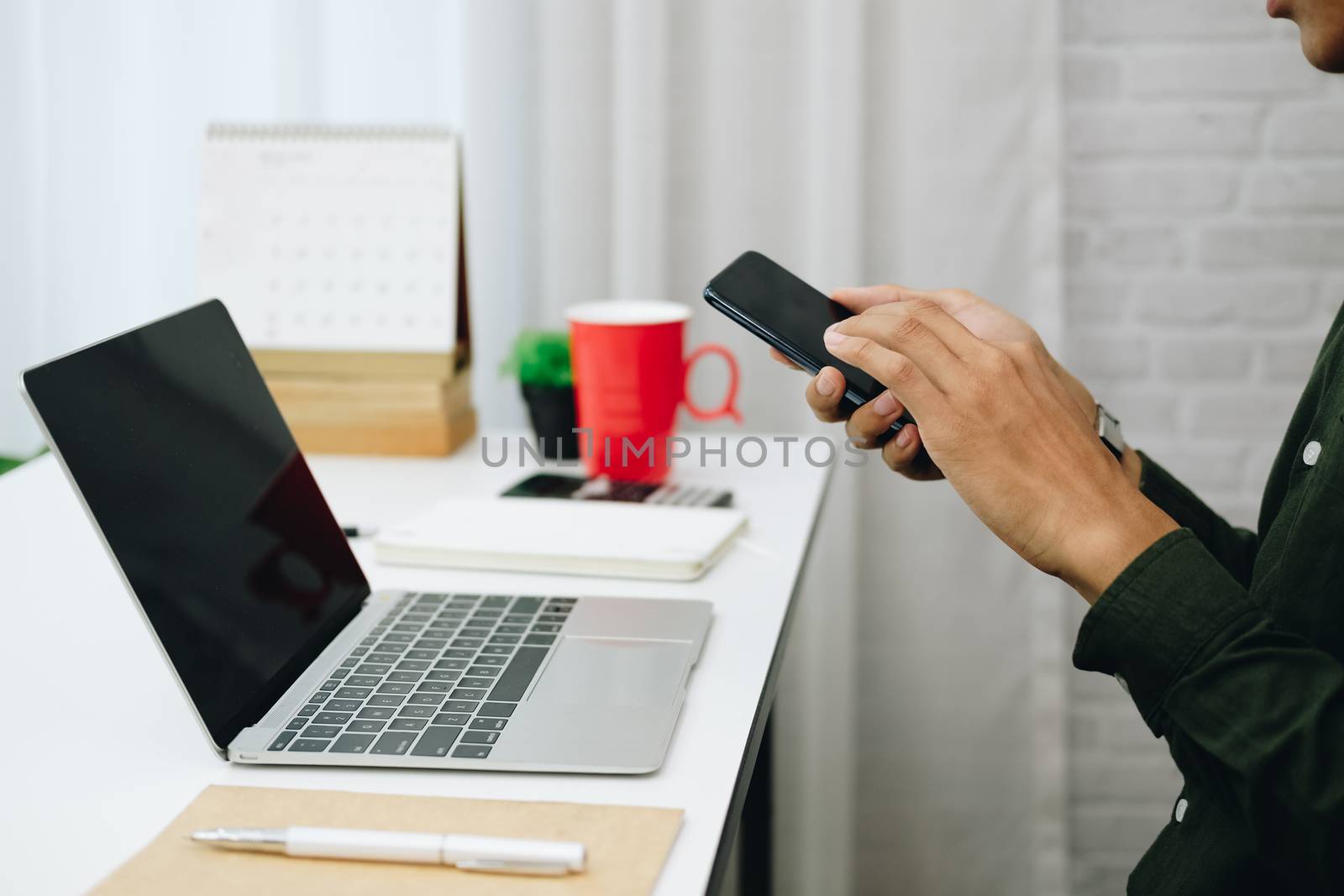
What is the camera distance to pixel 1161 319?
1460 mm

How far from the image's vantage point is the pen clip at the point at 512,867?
0.52 meters

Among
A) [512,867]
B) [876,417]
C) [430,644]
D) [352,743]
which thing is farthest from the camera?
[876,417]

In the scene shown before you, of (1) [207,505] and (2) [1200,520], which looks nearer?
(1) [207,505]

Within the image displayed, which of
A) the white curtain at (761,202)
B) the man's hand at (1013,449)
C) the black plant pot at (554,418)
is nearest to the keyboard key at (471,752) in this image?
the man's hand at (1013,449)

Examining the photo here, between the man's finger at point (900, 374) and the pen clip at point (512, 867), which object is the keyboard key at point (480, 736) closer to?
the pen clip at point (512, 867)

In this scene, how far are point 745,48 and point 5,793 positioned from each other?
105 centimetres

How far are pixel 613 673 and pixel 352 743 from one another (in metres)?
0.15

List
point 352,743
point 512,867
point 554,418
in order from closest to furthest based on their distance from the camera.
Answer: point 512,867 → point 352,743 → point 554,418

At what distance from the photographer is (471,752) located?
624 millimetres

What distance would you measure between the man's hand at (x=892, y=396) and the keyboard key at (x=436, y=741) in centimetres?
33

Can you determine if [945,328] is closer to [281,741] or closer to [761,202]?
[281,741]

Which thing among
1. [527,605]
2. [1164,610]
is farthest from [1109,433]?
[527,605]

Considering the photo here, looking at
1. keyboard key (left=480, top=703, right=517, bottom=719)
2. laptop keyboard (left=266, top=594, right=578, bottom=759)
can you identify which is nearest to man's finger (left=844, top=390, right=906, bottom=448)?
laptop keyboard (left=266, top=594, right=578, bottom=759)

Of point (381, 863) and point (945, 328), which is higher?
point (945, 328)
